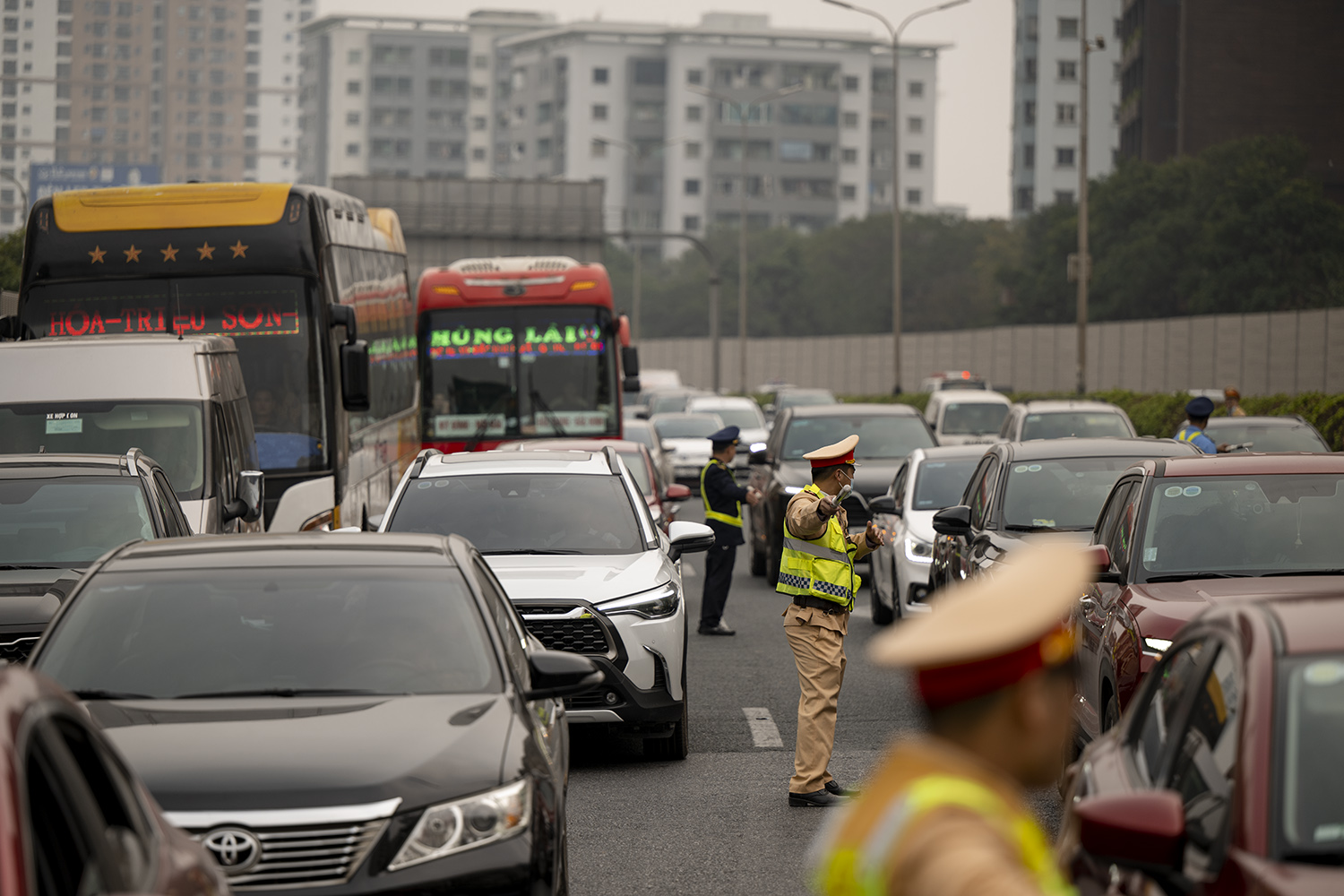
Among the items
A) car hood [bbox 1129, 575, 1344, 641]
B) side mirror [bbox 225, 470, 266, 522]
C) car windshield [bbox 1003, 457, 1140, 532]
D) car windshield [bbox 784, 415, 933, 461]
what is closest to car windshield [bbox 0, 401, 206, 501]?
side mirror [bbox 225, 470, 266, 522]

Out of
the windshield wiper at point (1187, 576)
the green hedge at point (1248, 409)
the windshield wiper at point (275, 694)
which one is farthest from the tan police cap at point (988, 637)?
the green hedge at point (1248, 409)

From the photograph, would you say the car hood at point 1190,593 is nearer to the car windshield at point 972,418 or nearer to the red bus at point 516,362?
the red bus at point 516,362

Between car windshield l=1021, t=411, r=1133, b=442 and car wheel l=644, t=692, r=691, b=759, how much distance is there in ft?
37.8

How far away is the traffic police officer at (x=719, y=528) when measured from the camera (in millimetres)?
16125

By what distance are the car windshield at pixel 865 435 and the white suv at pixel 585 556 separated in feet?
31.9

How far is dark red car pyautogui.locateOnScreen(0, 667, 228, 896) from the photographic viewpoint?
2.93 metres

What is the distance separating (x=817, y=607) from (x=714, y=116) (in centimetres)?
16134

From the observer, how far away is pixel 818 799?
8781 millimetres

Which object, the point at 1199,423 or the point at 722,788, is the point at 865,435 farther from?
the point at 722,788

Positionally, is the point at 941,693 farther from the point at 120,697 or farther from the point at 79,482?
the point at 79,482

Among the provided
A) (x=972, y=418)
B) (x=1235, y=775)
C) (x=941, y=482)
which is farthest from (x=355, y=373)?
(x=972, y=418)

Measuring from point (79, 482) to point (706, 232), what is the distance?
13775 cm

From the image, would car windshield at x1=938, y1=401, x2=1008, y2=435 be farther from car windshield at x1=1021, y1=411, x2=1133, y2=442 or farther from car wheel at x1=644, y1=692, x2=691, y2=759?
car wheel at x1=644, y1=692, x2=691, y2=759

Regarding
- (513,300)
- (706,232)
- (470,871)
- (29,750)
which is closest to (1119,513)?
(470,871)
